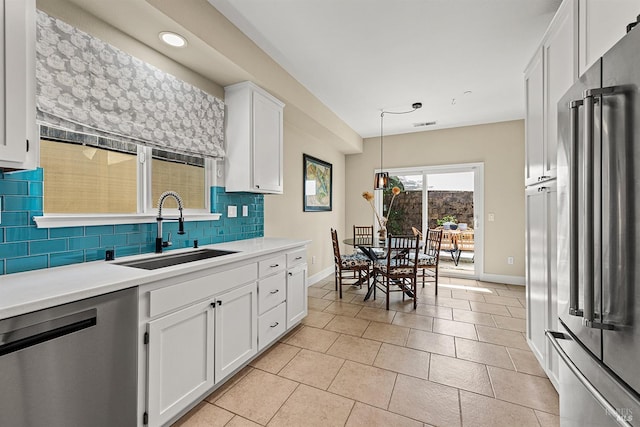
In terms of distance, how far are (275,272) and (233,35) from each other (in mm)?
2027

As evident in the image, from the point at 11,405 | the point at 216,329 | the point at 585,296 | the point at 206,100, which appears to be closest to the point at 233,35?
the point at 206,100

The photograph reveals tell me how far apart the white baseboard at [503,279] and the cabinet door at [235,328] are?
4.28 meters

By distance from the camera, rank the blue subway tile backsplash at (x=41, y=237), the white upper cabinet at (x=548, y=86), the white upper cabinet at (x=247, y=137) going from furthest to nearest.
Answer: the white upper cabinet at (x=247, y=137) → the white upper cabinet at (x=548, y=86) → the blue subway tile backsplash at (x=41, y=237)

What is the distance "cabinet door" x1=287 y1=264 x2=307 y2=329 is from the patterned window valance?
1414mm

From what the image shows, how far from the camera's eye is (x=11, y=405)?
969 mm

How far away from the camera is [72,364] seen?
1.13 m

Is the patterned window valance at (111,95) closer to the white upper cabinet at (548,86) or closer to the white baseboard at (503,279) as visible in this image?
the white upper cabinet at (548,86)

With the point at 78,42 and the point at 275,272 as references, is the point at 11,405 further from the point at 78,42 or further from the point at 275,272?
the point at 78,42

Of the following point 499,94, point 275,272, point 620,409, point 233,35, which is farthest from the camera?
point 499,94

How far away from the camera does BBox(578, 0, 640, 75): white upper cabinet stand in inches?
44.7

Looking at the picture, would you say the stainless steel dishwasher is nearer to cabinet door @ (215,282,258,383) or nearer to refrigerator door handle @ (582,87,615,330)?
cabinet door @ (215,282,258,383)

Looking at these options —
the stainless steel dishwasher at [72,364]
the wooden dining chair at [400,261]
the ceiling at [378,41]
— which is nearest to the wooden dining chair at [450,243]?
the wooden dining chair at [400,261]

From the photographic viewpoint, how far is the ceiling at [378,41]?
6.69 feet

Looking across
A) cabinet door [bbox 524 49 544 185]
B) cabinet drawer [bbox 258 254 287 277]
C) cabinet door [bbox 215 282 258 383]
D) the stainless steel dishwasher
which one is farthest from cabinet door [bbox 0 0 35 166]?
cabinet door [bbox 524 49 544 185]
